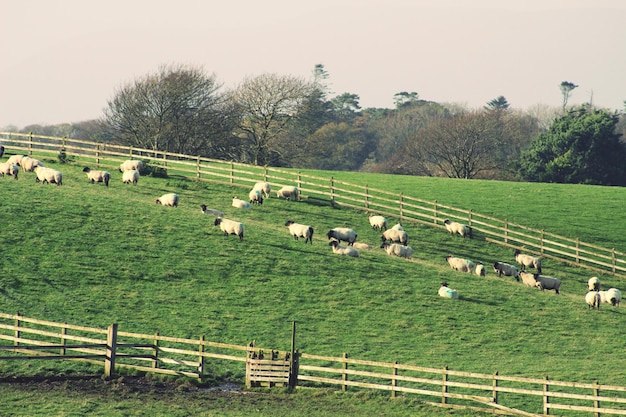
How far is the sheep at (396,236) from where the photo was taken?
40.0 metres

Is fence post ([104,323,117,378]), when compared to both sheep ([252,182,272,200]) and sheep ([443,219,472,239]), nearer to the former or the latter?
sheep ([252,182,272,200])

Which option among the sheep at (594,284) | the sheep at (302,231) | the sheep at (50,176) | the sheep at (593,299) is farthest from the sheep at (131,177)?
the sheep at (593,299)

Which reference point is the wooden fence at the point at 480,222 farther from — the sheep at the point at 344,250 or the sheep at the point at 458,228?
the sheep at the point at 344,250

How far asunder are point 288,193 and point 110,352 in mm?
23881

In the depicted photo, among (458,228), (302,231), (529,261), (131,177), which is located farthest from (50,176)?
(529,261)

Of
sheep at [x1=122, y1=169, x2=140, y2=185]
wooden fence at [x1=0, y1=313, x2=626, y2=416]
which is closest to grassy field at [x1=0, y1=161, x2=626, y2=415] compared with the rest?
wooden fence at [x1=0, y1=313, x2=626, y2=416]

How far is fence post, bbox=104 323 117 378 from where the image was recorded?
2284 cm

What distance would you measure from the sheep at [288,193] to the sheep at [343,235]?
7.55 m

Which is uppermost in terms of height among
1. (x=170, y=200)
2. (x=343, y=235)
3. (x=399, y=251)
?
(x=170, y=200)

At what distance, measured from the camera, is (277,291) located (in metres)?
32.0

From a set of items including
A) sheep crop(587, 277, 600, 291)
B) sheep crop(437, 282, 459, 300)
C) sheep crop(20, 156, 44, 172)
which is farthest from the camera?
sheep crop(20, 156, 44, 172)

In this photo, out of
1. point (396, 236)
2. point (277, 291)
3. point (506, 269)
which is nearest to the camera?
point (277, 291)

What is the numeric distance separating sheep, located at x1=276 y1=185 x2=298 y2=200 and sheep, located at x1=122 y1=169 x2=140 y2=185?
788 centimetres

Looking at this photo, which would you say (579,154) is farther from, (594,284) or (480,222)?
(594,284)
